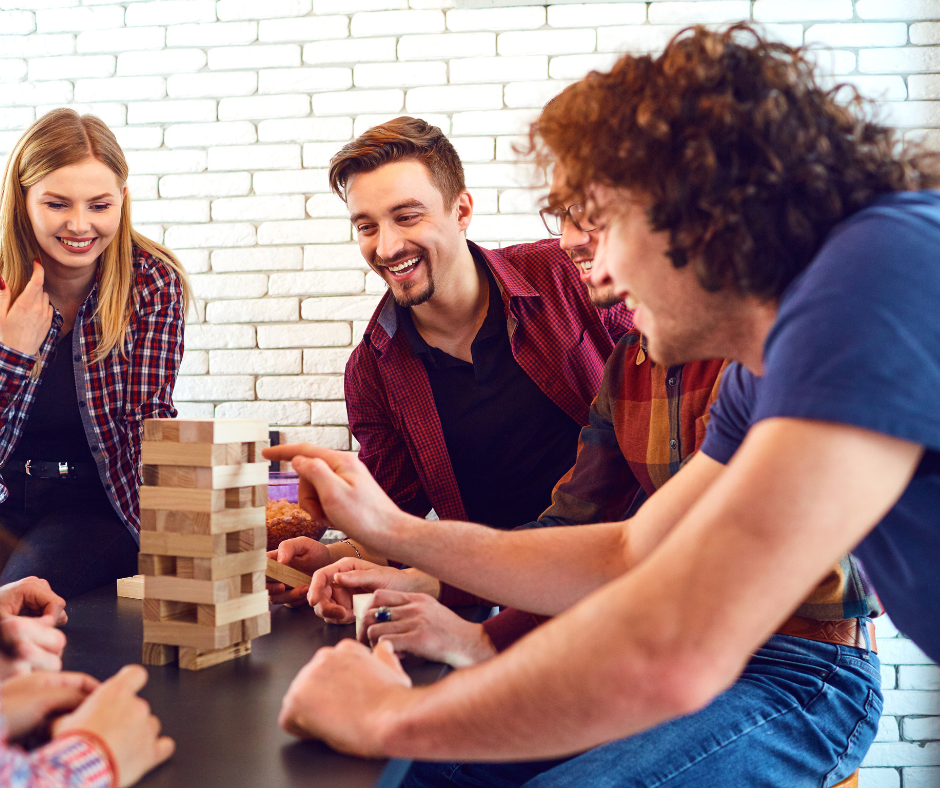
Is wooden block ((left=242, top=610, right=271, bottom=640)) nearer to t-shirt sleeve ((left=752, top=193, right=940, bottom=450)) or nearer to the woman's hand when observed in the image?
t-shirt sleeve ((left=752, top=193, right=940, bottom=450))

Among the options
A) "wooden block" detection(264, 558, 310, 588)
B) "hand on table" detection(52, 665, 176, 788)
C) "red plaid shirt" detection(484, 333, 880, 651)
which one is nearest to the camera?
"hand on table" detection(52, 665, 176, 788)

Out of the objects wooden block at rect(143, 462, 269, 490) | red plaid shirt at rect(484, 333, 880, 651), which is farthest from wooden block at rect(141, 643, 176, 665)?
red plaid shirt at rect(484, 333, 880, 651)

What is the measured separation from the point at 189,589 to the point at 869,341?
33.1 inches

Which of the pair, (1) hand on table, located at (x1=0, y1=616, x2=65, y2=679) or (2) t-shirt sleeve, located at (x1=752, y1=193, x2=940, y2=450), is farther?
(1) hand on table, located at (x1=0, y1=616, x2=65, y2=679)

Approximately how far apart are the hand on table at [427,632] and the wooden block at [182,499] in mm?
270

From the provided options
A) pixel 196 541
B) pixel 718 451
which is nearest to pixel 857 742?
pixel 718 451

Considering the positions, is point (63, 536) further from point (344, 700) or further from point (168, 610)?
point (344, 700)

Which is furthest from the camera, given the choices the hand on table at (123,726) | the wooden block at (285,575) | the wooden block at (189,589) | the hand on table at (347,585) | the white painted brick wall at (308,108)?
the white painted brick wall at (308,108)

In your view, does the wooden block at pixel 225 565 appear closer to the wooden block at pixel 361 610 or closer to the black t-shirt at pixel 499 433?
the wooden block at pixel 361 610

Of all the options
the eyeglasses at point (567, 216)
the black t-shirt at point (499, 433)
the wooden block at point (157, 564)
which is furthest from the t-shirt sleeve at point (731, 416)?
the black t-shirt at point (499, 433)

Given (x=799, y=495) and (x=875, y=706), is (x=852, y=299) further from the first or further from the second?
(x=875, y=706)

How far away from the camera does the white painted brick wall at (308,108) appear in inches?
97.0

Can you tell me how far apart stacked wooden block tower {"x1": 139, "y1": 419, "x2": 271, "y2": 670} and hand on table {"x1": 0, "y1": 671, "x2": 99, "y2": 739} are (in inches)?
8.6

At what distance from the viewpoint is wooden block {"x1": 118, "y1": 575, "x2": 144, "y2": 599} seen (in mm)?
1409
